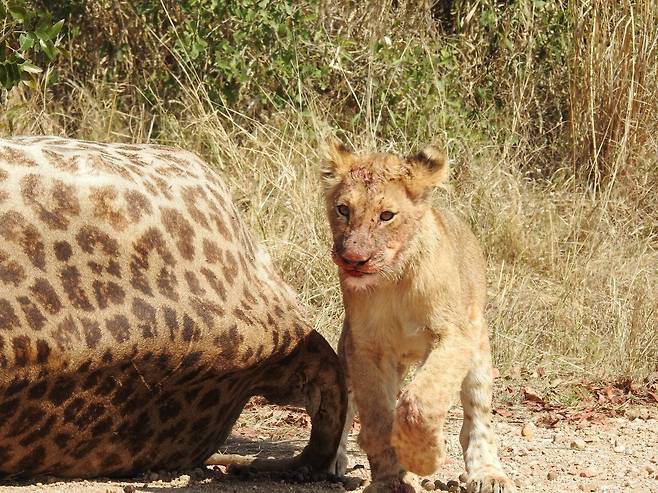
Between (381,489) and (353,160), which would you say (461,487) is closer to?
(381,489)

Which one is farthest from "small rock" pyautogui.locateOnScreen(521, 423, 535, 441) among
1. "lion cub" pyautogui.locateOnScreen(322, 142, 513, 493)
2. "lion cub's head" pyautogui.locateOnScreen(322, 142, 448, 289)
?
"lion cub's head" pyautogui.locateOnScreen(322, 142, 448, 289)

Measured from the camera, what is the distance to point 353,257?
13.9 feet

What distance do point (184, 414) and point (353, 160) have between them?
1084 millimetres

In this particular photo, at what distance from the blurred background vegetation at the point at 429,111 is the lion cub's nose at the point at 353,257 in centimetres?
292

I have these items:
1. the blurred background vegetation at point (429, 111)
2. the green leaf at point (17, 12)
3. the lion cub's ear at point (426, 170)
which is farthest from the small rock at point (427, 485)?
the green leaf at point (17, 12)

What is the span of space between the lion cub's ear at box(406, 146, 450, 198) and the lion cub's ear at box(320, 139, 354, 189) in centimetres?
23

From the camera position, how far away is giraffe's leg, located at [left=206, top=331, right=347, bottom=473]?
488 cm

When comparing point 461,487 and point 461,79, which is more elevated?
point 461,79

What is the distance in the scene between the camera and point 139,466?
14.8 ft

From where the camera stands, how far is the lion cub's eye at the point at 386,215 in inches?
175

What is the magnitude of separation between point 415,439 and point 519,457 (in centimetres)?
145

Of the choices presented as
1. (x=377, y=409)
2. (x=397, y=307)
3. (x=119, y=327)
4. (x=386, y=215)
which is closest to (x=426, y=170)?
(x=386, y=215)

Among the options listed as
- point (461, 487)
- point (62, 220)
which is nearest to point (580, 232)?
point (461, 487)

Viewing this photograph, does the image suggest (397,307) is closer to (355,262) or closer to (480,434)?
(355,262)
